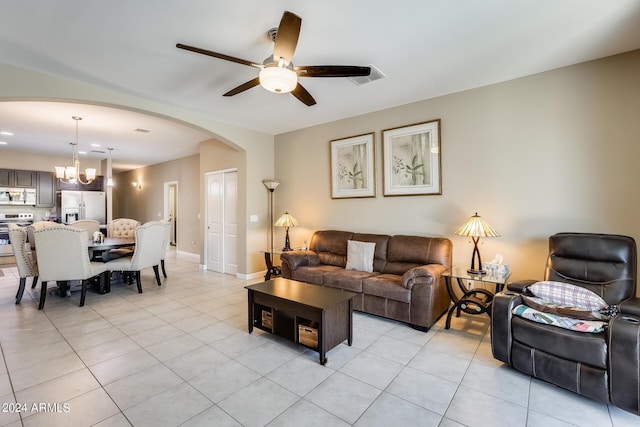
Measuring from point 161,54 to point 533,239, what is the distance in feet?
14.2

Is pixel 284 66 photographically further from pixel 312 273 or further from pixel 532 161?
pixel 532 161

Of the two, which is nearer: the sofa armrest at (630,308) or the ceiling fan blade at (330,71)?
the sofa armrest at (630,308)

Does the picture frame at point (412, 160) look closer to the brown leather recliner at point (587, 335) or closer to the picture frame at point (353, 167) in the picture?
the picture frame at point (353, 167)

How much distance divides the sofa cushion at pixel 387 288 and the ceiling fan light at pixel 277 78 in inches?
91.4

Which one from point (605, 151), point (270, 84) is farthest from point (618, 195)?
point (270, 84)

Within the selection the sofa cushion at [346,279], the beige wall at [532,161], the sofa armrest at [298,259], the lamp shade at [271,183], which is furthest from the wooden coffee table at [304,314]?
the lamp shade at [271,183]

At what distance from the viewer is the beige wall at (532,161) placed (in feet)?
9.26

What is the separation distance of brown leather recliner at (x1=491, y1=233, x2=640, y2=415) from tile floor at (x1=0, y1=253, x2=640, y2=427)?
5.8 inches

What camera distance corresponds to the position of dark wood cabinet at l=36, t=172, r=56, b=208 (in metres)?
7.59

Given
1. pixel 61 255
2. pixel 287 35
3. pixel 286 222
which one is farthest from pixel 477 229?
pixel 61 255

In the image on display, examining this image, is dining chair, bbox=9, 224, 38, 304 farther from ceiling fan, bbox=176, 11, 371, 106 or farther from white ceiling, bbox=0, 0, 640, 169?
ceiling fan, bbox=176, 11, 371, 106

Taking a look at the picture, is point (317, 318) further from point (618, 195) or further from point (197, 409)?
point (618, 195)

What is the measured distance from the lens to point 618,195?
111 inches

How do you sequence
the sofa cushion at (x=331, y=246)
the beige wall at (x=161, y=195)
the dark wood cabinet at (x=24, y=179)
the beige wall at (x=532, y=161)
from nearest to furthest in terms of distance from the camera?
the beige wall at (x=532, y=161) < the sofa cushion at (x=331, y=246) < the dark wood cabinet at (x=24, y=179) < the beige wall at (x=161, y=195)
